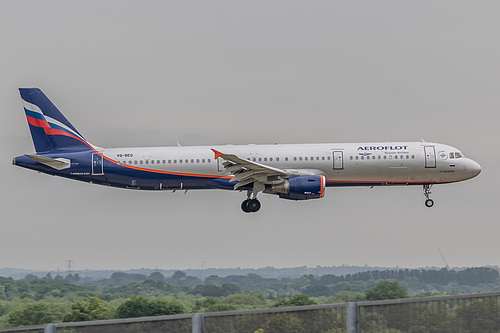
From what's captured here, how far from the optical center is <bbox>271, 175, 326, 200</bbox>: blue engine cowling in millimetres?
41375

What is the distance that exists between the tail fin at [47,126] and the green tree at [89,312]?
19.1 m

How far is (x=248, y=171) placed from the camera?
4209 centimetres

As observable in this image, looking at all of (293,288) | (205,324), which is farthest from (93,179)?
(205,324)

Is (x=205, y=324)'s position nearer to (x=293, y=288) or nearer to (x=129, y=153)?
(x=293, y=288)

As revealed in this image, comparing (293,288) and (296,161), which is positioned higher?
(296,161)

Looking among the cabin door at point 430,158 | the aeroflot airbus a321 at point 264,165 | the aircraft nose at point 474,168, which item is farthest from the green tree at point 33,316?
the aircraft nose at point 474,168

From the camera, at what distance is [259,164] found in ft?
135

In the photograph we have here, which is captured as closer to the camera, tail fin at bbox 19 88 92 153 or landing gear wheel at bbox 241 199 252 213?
landing gear wheel at bbox 241 199 252 213

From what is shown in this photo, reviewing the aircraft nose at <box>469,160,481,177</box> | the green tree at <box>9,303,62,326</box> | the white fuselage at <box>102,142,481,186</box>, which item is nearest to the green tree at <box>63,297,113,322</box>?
the green tree at <box>9,303,62,326</box>

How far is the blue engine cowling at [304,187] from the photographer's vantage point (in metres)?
41.4

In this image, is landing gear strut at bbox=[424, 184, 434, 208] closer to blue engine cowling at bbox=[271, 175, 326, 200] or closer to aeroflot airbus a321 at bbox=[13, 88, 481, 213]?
aeroflot airbus a321 at bbox=[13, 88, 481, 213]

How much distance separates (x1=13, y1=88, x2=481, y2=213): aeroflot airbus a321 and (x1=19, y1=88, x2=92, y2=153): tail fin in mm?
1055

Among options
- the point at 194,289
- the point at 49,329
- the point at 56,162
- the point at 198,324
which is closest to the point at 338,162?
the point at 194,289

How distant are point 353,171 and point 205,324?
31768mm
